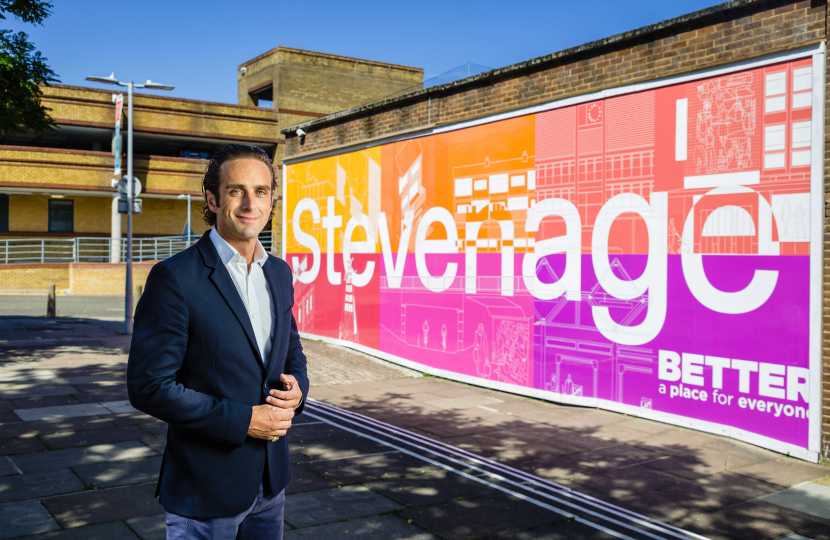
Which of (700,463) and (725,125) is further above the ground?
(725,125)

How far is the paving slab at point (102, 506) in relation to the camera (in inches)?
181

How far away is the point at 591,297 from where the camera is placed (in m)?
8.62

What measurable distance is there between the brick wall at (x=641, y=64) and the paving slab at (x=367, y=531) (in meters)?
4.29

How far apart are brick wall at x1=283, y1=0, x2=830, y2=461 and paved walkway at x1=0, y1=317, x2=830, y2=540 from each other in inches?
63.5

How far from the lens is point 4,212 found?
1324 inches

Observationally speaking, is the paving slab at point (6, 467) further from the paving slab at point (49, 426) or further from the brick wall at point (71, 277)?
the brick wall at point (71, 277)

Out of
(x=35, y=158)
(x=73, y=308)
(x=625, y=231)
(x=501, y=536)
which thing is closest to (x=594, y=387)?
(x=625, y=231)

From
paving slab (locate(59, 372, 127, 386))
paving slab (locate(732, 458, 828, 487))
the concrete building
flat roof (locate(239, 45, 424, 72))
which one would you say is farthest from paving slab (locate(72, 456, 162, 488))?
flat roof (locate(239, 45, 424, 72))

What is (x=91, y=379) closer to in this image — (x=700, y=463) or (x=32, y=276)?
(x=700, y=463)

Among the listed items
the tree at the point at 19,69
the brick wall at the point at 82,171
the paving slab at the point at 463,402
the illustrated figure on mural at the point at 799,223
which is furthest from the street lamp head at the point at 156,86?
the illustrated figure on mural at the point at 799,223

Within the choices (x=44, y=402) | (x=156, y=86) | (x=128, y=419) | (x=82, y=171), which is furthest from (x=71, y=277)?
(x=128, y=419)

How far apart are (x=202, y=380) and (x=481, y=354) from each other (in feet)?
27.7

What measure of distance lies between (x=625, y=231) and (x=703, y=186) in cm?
109

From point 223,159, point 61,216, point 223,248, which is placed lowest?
point 223,248
